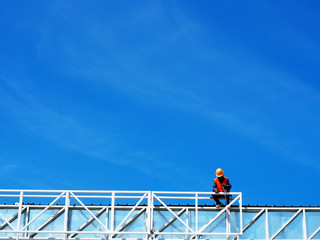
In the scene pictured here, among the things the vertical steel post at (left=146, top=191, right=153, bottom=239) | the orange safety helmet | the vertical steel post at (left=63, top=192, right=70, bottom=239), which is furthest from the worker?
the vertical steel post at (left=63, top=192, right=70, bottom=239)

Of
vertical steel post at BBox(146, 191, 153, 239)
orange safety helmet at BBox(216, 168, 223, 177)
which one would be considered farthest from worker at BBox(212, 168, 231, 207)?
vertical steel post at BBox(146, 191, 153, 239)

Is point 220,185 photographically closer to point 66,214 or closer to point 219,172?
point 219,172

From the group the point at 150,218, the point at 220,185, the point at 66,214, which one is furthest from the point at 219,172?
the point at 66,214

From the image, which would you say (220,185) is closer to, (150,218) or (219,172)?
(219,172)

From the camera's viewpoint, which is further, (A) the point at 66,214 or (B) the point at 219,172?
(A) the point at 66,214

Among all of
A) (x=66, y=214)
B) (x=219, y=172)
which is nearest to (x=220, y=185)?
(x=219, y=172)

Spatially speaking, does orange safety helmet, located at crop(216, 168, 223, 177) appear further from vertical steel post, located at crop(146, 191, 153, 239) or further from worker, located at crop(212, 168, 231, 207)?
vertical steel post, located at crop(146, 191, 153, 239)

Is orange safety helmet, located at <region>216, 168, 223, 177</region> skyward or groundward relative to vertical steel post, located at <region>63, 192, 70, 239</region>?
skyward

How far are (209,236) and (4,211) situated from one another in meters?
9.11

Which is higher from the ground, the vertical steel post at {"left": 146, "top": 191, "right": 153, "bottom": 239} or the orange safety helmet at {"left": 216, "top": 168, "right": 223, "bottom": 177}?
the orange safety helmet at {"left": 216, "top": 168, "right": 223, "bottom": 177}

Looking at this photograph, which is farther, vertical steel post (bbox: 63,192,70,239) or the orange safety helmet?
vertical steel post (bbox: 63,192,70,239)

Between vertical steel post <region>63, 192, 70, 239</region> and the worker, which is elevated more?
the worker

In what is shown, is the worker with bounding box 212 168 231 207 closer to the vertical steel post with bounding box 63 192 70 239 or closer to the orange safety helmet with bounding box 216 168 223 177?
the orange safety helmet with bounding box 216 168 223 177

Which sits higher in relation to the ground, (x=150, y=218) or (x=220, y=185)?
(x=220, y=185)
